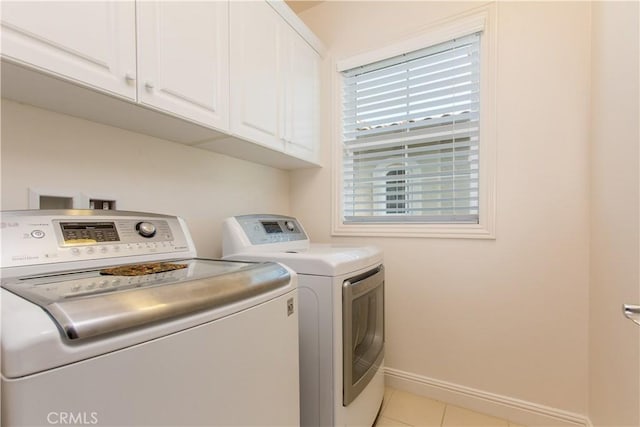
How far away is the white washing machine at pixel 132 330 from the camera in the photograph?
44 cm

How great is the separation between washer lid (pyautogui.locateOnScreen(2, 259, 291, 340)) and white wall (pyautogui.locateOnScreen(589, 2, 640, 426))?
117cm

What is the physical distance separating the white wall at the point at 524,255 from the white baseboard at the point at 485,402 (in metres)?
0.04

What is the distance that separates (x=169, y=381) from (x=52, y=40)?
0.95 meters

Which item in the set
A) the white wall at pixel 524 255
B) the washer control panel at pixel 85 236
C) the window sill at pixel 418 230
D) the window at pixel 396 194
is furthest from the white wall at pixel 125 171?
the white wall at pixel 524 255

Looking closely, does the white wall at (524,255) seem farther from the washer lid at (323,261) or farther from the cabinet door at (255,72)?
the cabinet door at (255,72)

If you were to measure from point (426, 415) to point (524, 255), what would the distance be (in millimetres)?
1026

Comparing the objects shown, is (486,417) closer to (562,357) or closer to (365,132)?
(562,357)

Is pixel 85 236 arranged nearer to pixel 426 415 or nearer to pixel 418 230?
pixel 418 230

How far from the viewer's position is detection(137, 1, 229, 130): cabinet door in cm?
103

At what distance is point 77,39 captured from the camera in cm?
86

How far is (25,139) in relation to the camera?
1018mm

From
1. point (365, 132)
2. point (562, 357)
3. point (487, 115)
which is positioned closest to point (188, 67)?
Result: point (365, 132)

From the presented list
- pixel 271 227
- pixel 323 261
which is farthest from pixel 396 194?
pixel 323 261

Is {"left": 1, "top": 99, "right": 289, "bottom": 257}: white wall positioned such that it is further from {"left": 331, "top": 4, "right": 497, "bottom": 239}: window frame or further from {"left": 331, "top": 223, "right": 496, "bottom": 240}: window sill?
{"left": 331, "top": 4, "right": 497, "bottom": 239}: window frame
